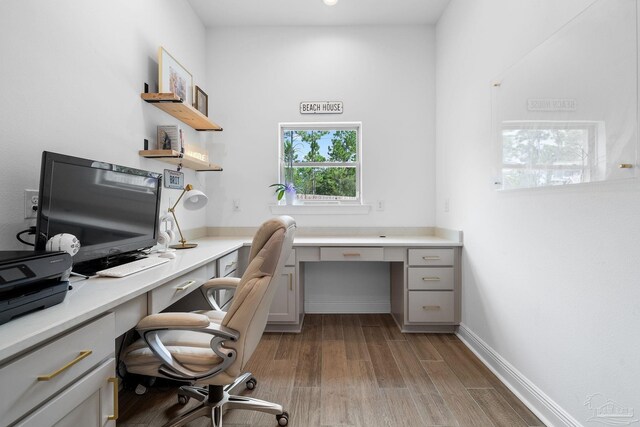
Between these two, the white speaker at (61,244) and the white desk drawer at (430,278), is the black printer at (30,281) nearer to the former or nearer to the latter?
the white speaker at (61,244)

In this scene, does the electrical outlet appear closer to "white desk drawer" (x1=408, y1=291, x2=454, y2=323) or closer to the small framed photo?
the small framed photo

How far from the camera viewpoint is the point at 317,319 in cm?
295

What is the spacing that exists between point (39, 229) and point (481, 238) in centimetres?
245

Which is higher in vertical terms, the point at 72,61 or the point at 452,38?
the point at 452,38

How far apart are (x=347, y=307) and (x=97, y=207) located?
A: 2369 mm

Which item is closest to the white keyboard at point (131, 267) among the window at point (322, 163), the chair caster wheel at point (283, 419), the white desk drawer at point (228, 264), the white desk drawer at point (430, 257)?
the white desk drawer at point (228, 264)

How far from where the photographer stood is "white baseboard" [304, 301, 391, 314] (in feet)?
10.2

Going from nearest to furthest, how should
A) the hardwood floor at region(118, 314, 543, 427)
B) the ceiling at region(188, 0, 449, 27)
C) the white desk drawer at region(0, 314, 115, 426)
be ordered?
1. the white desk drawer at region(0, 314, 115, 426)
2. the hardwood floor at region(118, 314, 543, 427)
3. the ceiling at region(188, 0, 449, 27)

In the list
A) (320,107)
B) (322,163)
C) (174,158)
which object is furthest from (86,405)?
(320,107)

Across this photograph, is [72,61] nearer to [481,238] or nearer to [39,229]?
[39,229]

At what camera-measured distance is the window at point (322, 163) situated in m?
3.16

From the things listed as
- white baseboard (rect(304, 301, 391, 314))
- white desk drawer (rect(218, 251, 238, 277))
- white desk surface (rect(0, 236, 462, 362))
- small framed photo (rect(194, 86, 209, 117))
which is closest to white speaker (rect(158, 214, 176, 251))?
white desk surface (rect(0, 236, 462, 362))

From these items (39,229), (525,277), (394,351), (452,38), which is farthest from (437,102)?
(39,229)

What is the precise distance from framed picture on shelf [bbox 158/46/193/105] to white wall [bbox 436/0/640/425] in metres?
2.23
